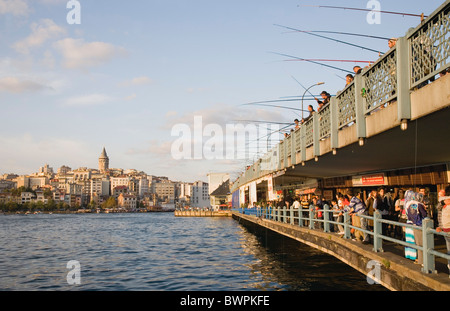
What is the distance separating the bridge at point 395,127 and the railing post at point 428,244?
15 mm

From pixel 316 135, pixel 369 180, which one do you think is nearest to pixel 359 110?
pixel 316 135

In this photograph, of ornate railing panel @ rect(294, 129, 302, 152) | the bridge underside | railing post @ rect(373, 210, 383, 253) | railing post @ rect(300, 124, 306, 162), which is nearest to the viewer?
the bridge underside

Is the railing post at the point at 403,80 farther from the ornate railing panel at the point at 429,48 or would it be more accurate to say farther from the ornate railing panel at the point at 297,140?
the ornate railing panel at the point at 297,140

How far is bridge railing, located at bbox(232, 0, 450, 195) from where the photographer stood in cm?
726

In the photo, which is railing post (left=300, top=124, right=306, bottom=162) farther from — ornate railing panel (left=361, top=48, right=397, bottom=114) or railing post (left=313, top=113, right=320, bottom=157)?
ornate railing panel (left=361, top=48, right=397, bottom=114)

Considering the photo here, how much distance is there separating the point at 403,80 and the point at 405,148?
13.5ft

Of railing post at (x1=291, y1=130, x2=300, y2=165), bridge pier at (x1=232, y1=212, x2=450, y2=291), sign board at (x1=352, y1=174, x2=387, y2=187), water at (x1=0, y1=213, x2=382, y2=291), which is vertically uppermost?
railing post at (x1=291, y1=130, x2=300, y2=165)

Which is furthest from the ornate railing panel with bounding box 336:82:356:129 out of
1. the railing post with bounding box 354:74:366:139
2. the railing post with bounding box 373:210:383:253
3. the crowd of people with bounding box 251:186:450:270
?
the railing post with bounding box 373:210:383:253

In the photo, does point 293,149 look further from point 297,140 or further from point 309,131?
point 309,131

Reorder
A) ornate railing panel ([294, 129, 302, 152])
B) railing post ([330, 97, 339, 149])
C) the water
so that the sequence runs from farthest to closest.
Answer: ornate railing panel ([294, 129, 302, 152])
the water
railing post ([330, 97, 339, 149])

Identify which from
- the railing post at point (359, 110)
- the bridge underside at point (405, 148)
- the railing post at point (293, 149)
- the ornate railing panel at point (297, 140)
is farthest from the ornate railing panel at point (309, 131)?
the railing post at point (359, 110)

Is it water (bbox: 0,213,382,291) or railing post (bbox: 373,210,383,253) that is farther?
water (bbox: 0,213,382,291)

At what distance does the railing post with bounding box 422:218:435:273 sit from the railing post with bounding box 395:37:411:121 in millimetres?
2253

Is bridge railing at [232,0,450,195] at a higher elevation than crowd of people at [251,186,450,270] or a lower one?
higher
